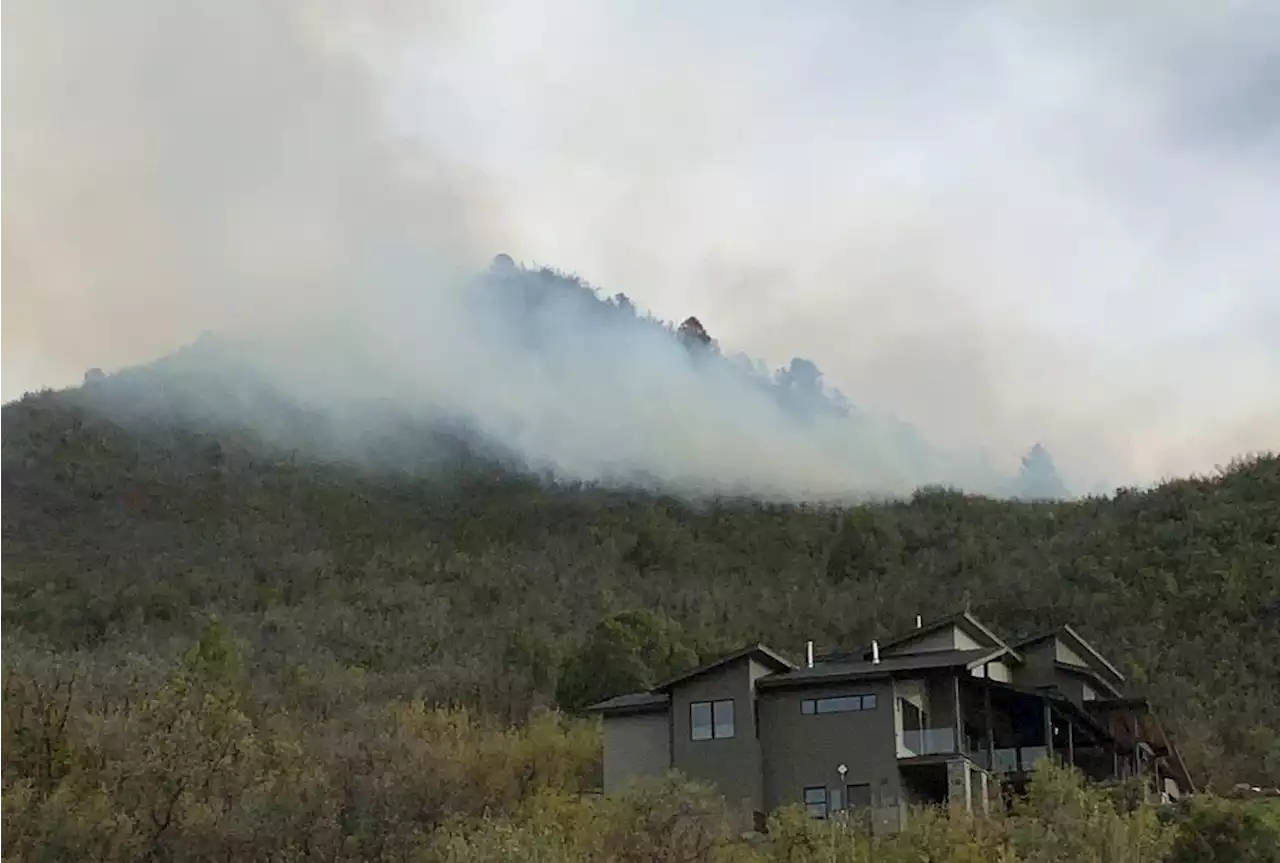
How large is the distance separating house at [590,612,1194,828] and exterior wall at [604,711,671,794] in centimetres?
4

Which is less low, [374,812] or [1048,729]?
[1048,729]

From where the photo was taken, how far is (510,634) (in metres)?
79.6

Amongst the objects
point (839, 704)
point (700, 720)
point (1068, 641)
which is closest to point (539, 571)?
point (1068, 641)

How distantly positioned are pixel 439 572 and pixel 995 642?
171 feet

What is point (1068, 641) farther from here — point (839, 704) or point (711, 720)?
point (711, 720)

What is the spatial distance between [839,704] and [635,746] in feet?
22.8

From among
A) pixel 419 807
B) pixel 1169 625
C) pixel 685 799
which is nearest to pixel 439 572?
pixel 1169 625

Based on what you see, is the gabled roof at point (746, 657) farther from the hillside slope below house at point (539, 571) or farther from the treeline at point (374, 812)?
the hillside slope below house at point (539, 571)

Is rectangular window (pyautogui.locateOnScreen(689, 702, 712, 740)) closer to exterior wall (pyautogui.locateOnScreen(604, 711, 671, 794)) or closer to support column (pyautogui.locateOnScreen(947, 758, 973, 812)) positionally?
exterior wall (pyautogui.locateOnScreen(604, 711, 671, 794))

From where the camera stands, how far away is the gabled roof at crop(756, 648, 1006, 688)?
44.8 m

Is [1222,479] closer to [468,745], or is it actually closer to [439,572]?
[439,572]

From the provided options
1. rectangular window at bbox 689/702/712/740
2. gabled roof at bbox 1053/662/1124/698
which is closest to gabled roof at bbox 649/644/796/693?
rectangular window at bbox 689/702/712/740

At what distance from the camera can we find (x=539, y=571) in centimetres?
9844

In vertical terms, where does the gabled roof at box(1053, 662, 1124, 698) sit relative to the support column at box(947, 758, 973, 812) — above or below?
above
